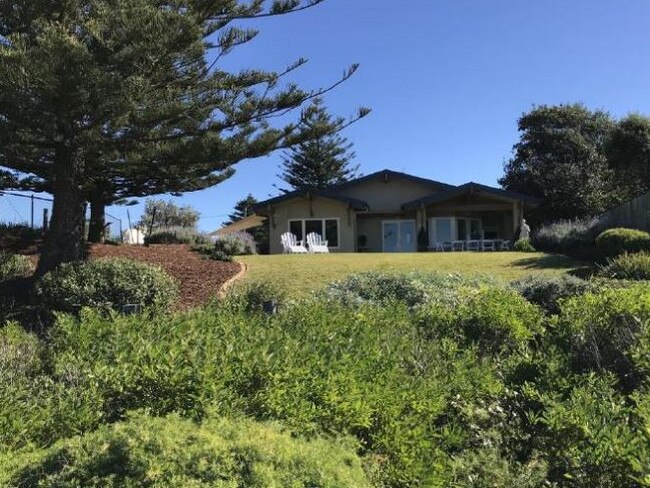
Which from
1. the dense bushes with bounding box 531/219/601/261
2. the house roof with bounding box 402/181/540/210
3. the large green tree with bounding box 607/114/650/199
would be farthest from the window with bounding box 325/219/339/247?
the large green tree with bounding box 607/114/650/199

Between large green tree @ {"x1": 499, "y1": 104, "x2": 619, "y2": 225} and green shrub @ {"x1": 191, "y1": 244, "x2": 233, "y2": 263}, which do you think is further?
large green tree @ {"x1": 499, "y1": 104, "x2": 619, "y2": 225}

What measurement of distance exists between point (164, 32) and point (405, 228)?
24.2 m

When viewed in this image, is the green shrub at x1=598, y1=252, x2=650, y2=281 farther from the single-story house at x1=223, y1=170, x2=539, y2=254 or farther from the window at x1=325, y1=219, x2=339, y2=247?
the window at x1=325, y1=219, x2=339, y2=247

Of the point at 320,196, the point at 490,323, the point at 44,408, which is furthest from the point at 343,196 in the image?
the point at 44,408

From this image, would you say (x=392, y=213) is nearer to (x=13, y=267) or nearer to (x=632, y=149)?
(x=632, y=149)

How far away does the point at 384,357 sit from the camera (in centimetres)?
450

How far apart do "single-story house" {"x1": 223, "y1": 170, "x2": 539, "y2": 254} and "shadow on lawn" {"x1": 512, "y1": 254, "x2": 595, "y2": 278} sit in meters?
12.5

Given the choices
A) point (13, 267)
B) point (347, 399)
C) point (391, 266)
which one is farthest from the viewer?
point (391, 266)

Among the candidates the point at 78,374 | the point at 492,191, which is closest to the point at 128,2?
the point at 78,374

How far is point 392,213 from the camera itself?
3350cm

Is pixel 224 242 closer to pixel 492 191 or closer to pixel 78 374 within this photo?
pixel 492 191

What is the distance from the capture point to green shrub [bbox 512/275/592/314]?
9.04 metres

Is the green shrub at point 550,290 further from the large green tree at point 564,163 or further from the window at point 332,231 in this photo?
the large green tree at point 564,163

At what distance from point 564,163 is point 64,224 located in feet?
107
